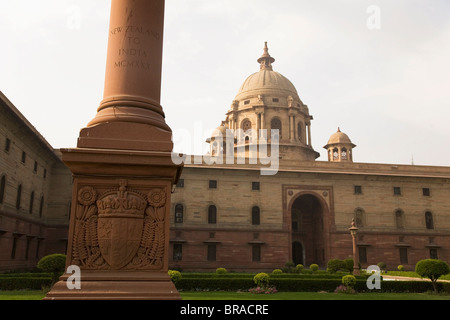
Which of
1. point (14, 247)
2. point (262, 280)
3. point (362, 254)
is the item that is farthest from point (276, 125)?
point (262, 280)

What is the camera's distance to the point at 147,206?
4656 millimetres

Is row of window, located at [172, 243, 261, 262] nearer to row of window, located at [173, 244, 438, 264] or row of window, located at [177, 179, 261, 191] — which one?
row of window, located at [173, 244, 438, 264]

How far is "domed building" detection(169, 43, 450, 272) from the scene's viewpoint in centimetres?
3077

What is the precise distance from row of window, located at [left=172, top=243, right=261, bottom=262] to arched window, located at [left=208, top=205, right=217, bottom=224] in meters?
1.83

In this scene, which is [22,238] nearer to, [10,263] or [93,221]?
[10,263]

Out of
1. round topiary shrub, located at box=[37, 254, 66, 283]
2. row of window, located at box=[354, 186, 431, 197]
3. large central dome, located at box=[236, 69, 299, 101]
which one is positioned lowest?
round topiary shrub, located at box=[37, 254, 66, 283]

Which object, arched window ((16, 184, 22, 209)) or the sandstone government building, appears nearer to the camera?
arched window ((16, 184, 22, 209))

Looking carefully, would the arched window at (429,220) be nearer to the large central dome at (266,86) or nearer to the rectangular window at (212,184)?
the rectangular window at (212,184)

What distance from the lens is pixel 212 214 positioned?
31.5 meters

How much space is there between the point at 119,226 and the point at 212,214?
27.2 meters

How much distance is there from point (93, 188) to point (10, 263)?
66.9 ft

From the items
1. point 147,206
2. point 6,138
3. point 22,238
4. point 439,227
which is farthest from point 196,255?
point 147,206

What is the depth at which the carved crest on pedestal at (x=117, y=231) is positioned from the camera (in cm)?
445
